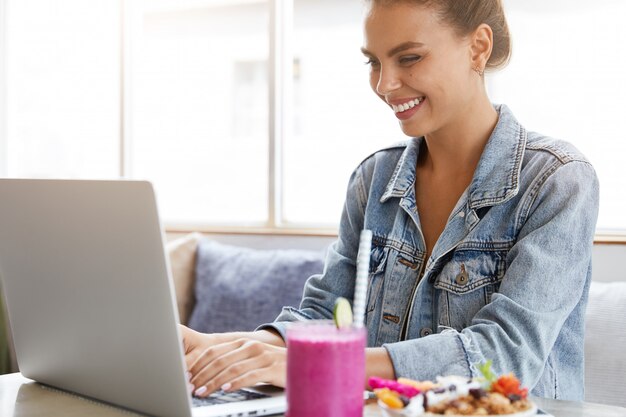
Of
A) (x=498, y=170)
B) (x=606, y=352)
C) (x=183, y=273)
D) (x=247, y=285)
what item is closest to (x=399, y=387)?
(x=498, y=170)

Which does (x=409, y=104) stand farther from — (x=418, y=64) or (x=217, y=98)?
(x=217, y=98)

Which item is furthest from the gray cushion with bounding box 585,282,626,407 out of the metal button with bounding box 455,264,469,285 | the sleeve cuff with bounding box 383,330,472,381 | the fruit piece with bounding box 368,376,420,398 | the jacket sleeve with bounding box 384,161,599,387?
the fruit piece with bounding box 368,376,420,398

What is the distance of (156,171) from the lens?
3805mm

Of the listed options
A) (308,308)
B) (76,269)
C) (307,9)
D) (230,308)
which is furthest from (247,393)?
(307,9)

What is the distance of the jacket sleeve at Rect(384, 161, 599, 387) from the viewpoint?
3.92 feet

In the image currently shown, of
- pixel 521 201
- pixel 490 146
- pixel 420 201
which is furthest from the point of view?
pixel 420 201

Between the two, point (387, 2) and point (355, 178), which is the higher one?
point (387, 2)

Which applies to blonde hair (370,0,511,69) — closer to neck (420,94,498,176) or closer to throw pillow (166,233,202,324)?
neck (420,94,498,176)

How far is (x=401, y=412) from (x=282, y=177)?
259cm

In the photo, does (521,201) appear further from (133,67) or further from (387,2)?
(133,67)

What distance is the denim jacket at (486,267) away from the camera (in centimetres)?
127

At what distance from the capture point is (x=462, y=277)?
149cm

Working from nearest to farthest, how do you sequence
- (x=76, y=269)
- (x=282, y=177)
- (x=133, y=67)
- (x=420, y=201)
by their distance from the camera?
(x=76, y=269), (x=420, y=201), (x=282, y=177), (x=133, y=67)

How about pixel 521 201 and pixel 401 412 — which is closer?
pixel 401 412
